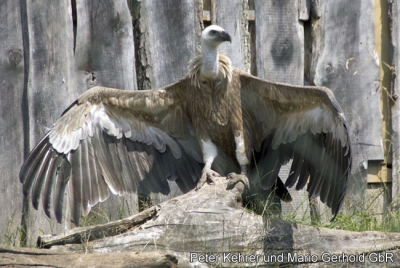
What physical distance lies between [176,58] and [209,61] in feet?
1.77

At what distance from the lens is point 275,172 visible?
5402 mm

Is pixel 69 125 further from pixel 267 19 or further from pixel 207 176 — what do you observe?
pixel 267 19

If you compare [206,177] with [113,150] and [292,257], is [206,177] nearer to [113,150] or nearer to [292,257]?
[113,150]

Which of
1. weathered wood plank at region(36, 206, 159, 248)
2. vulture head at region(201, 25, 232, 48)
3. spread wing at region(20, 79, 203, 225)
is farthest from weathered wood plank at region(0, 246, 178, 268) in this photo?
vulture head at region(201, 25, 232, 48)

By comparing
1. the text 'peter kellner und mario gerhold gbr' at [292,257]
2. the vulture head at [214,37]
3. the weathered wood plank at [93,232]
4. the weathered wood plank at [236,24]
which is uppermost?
the weathered wood plank at [236,24]

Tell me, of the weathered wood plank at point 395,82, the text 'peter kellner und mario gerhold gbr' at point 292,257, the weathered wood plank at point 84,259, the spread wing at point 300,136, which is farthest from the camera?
the weathered wood plank at point 395,82

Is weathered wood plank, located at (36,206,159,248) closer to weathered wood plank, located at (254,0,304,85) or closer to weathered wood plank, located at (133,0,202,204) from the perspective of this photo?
weathered wood plank, located at (133,0,202,204)

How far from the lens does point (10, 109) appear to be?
526 cm

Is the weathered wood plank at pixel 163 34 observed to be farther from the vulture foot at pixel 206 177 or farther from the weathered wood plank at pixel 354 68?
the weathered wood plank at pixel 354 68

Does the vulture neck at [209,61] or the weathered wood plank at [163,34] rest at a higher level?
the weathered wood plank at [163,34]

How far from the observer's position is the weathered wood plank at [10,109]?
Answer: 5223mm

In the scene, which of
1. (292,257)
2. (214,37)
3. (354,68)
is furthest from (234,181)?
(354,68)

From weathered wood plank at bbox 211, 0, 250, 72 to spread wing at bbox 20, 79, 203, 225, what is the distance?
2.52ft

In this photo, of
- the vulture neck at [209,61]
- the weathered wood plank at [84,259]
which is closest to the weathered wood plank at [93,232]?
the weathered wood plank at [84,259]
